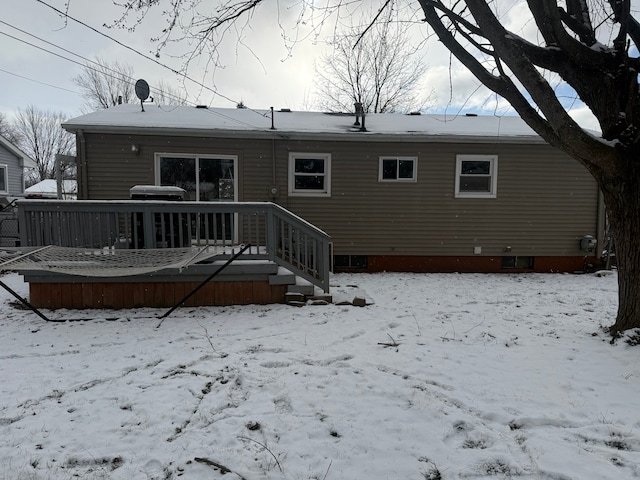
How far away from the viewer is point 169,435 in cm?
234

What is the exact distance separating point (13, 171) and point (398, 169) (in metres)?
19.5

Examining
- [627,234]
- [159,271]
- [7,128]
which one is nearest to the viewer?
[627,234]

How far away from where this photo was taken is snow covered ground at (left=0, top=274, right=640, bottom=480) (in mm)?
2090

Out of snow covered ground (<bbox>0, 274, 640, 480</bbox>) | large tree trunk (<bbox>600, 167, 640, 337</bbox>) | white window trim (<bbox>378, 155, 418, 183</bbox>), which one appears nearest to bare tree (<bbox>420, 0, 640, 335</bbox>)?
large tree trunk (<bbox>600, 167, 640, 337</bbox>)

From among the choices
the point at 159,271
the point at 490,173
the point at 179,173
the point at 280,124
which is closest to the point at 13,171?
the point at 179,173

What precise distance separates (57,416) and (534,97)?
506 centimetres

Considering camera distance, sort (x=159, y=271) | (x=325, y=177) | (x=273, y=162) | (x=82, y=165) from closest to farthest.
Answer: (x=159, y=271) < (x=82, y=165) < (x=273, y=162) < (x=325, y=177)

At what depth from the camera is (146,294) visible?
5.30 m

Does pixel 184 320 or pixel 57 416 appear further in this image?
pixel 184 320

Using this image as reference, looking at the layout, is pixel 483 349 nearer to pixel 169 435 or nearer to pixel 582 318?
pixel 582 318

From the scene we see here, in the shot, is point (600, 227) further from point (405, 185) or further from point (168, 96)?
point (168, 96)

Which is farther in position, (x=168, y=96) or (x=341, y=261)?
(x=168, y=96)


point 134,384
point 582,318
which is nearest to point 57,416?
point 134,384

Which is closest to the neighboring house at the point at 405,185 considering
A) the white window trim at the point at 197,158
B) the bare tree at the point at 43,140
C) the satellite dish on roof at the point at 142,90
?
the white window trim at the point at 197,158
